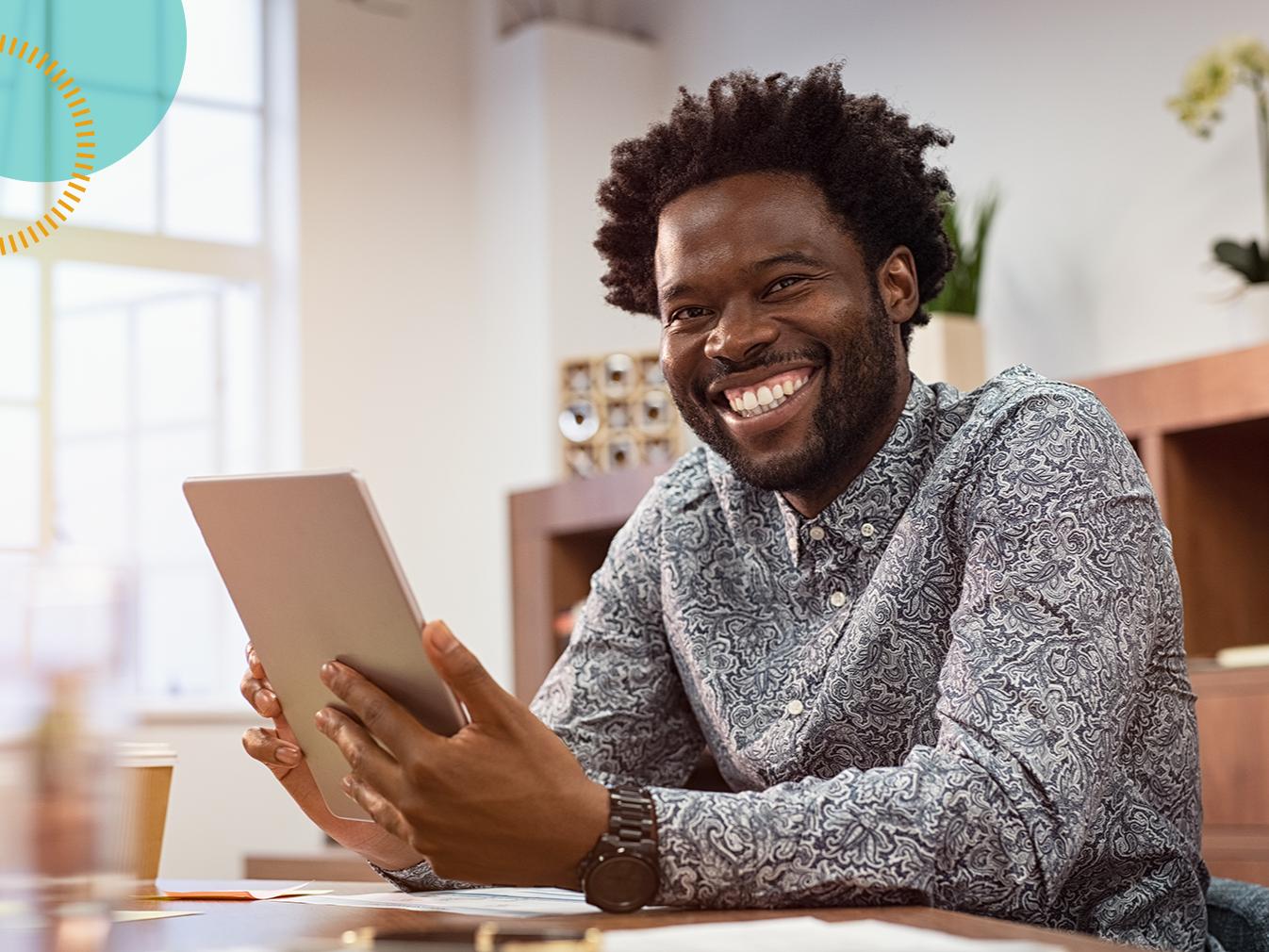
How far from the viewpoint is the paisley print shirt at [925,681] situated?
111 centimetres

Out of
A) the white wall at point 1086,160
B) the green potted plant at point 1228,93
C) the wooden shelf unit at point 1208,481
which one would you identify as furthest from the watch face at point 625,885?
the white wall at point 1086,160

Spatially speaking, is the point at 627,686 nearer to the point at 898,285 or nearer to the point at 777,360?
the point at 777,360

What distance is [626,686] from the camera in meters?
1.65

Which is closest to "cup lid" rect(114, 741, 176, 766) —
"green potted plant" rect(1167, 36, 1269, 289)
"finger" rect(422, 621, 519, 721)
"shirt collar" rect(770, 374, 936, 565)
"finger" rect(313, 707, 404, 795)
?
"finger" rect(313, 707, 404, 795)

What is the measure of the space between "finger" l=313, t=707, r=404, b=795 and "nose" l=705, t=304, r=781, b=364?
613 mm

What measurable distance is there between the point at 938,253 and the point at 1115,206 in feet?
7.08

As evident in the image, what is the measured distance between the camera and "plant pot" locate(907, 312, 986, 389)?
11.4 ft

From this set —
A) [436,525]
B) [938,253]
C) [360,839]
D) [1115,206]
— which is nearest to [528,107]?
[436,525]

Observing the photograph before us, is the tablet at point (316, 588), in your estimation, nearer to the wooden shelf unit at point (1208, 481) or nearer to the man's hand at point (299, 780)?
the man's hand at point (299, 780)

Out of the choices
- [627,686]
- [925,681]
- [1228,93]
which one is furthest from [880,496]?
[1228,93]

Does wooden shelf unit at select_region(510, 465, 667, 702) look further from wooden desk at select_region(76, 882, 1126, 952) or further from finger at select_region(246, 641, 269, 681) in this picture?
wooden desk at select_region(76, 882, 1126, 952)

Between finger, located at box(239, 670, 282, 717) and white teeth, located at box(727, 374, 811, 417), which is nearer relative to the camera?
finger, located at box(239, 670, 282, 717)

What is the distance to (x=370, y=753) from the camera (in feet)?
3.57

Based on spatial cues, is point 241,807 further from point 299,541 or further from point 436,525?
point 299,541
